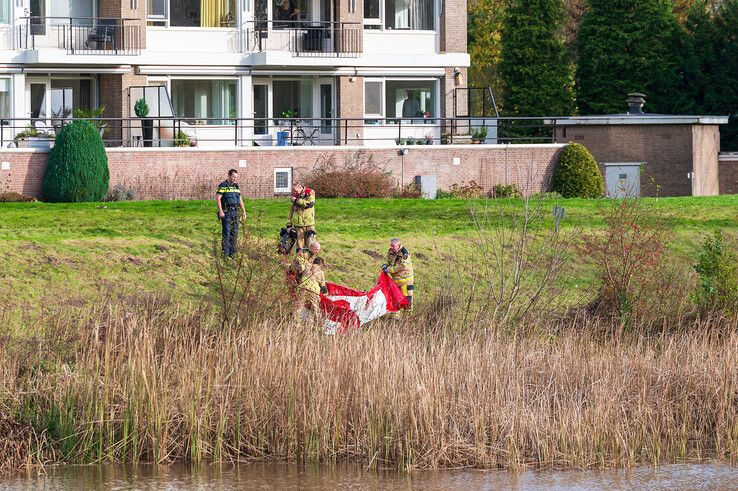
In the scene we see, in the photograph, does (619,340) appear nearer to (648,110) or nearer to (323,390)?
(323,390)

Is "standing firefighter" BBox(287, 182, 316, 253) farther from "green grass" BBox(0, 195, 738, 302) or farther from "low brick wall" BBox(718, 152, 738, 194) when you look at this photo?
"low brick wall" BBox(718, 152, 738, 194)

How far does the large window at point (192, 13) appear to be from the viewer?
141 feet

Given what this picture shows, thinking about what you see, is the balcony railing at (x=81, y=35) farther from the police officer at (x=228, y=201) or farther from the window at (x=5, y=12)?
the police officer at (x=228, y=201)

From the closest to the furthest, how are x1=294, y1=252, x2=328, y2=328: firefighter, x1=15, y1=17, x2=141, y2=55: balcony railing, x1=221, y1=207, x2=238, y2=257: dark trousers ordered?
1. x1=294, y1=252, x2=328, y2=328: firefighter
2. x1=221, y1=207, x2=238, y2=257: dark trousers
3. x1=15, y1=17, x2=141, y2=55: balcony railing

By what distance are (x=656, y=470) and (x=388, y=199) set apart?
19820mm

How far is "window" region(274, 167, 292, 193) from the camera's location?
3825cm

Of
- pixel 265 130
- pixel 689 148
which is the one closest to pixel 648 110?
pixel 689 148

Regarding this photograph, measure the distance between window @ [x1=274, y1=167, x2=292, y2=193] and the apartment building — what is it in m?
2.30

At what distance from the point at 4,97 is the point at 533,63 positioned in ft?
72.8

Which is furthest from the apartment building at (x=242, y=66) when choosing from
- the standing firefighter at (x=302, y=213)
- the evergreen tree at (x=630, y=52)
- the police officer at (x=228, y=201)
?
the standing firefighter at (x=302, y=213)

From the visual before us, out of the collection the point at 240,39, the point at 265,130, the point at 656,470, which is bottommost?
the point at 656,470

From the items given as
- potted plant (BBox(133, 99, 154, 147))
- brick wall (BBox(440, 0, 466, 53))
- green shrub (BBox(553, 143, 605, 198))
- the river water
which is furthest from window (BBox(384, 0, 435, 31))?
the river water

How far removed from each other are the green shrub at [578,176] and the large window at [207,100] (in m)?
9.83

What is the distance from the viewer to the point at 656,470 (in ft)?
52.2
